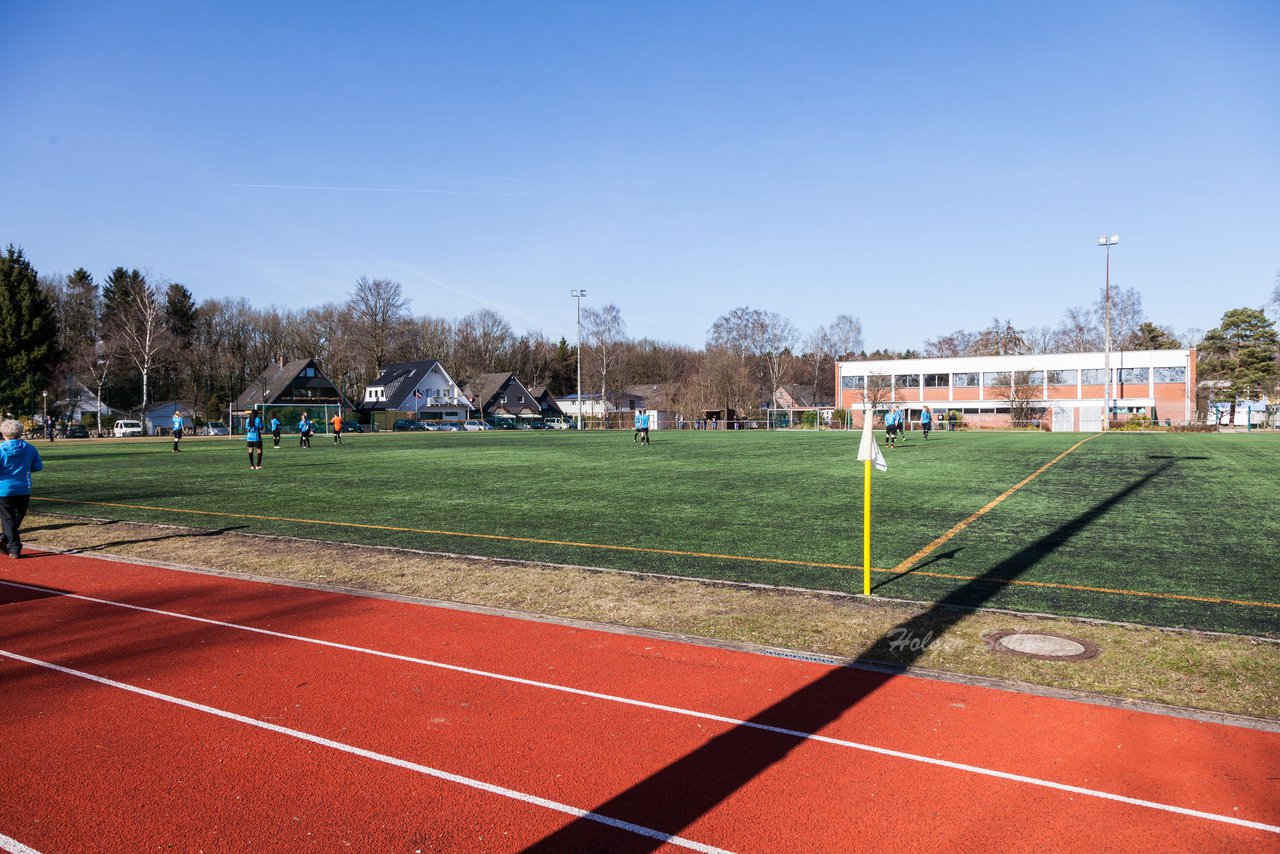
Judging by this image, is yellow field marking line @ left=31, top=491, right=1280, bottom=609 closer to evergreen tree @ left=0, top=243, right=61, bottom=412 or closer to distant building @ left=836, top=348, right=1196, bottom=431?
evergreen tree @ left=0, top=243, right=61, bottom=412

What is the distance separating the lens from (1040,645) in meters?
6.52

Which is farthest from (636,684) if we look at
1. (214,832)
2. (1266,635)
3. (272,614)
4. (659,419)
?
(659,419)

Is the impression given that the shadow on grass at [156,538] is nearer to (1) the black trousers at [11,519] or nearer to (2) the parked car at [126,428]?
(1) the black trousers at [11,519]

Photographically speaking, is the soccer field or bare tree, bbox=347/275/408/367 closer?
A: the soccer field

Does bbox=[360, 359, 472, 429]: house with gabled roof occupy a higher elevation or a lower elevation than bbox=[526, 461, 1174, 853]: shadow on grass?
higher

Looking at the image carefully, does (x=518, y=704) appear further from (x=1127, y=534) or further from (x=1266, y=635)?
(x=1127, y=534)

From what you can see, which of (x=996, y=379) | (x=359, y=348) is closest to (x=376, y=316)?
(x=359, y=348)

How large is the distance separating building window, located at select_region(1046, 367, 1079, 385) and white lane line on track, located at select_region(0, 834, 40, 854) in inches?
3324

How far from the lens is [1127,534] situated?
38.3ft

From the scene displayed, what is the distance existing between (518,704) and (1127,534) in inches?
402

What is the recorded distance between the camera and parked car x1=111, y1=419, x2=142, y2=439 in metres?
64.2

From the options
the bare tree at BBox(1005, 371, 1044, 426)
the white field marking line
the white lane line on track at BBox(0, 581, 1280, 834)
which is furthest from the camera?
the bare tree at BBox(1005, 371, 1044, 426)

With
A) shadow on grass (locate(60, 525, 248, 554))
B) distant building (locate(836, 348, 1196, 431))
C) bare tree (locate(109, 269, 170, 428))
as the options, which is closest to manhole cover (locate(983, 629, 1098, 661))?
shadow on grass (locate(60, 525, 248, 554))

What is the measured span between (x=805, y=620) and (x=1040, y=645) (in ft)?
6.42
